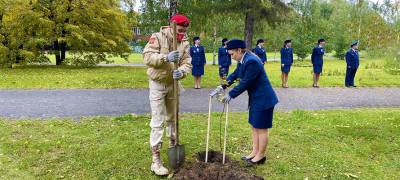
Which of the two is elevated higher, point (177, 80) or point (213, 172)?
point (177, 80)

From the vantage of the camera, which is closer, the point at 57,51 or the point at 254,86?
the point at 254,86

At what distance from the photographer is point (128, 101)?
12.9 m

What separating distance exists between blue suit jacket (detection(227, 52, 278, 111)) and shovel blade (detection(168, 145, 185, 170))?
44.0 inches

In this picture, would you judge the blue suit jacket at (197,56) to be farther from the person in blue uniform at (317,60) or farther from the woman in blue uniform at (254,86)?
the woman in blue uniform at (254,86)

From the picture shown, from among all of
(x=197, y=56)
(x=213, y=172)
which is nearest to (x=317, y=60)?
(x=197, y=56)

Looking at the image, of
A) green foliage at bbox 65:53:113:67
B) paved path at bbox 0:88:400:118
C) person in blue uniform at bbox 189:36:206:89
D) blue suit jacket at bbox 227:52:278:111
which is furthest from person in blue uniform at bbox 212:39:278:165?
green foliage at bbox 65:53:113:67

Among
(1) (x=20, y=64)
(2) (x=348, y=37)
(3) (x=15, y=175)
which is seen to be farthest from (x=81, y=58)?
(2) (x=348, y=37)

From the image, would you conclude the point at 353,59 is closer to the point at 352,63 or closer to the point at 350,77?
the point at 352,63

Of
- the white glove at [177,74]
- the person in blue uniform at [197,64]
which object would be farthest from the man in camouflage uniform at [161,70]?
the person in blue uniform at [197,64]

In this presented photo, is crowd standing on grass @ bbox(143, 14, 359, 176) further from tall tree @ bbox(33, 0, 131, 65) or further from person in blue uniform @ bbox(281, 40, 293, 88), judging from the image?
tall tree @ bbox(33, 0, 131, 65)

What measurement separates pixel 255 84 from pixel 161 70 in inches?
55.4

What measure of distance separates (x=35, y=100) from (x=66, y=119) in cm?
349

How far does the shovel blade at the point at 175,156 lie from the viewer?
644 cm

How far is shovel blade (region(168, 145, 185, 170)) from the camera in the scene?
6.44 meters
